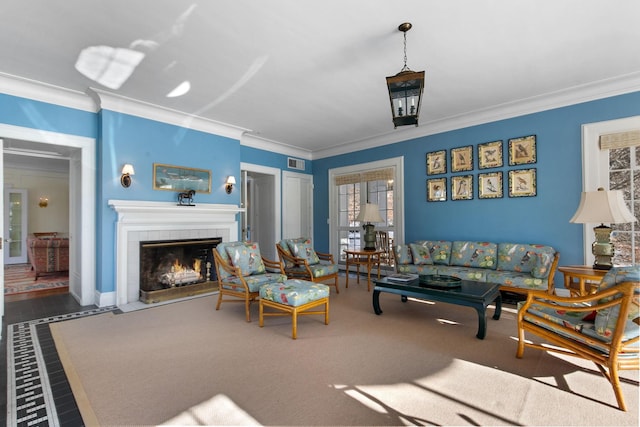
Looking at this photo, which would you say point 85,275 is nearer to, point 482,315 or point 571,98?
point 482,315

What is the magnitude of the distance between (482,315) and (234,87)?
12.5 feet

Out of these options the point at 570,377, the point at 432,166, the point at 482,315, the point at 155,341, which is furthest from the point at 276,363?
the point at 432,166

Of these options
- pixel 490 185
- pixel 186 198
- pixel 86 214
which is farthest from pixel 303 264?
pixel 490 185

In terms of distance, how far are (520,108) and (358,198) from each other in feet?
10.8

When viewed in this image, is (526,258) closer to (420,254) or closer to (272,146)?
(420,254)

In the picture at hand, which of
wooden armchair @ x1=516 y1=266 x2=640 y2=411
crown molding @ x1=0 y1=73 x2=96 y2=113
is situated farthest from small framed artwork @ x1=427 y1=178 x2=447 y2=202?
crown molding @ x1=0 y1=73 x2=96 y2=113

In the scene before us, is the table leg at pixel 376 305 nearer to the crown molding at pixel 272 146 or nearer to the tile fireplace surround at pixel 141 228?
the tile fireplace surround at pixel 141 228

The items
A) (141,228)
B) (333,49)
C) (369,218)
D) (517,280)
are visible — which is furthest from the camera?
(369,218)

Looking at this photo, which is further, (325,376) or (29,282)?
(29,282)

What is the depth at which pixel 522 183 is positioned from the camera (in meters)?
4.60

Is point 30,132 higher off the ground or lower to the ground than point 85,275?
higher

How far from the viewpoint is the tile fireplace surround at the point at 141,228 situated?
14.0 feet

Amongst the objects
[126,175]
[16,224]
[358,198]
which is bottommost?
[16,224]

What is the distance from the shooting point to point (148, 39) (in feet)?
9.39
